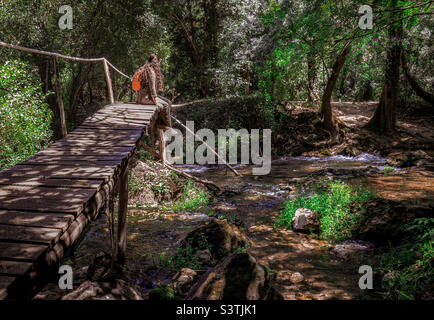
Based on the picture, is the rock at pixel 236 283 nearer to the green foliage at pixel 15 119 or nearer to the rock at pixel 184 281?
the rock at pixel 184 281

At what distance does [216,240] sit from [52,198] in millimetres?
3009

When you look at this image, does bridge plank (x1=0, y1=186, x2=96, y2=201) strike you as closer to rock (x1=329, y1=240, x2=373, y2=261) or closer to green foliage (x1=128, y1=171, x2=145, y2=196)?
rock (x1=329, y1=240, x2=373, y2=261)

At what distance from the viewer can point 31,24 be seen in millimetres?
11062

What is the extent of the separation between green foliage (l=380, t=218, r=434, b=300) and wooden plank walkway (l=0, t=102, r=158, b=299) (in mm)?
3433

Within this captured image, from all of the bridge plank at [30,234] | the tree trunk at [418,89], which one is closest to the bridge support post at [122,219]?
the bridge plank at [30,234]

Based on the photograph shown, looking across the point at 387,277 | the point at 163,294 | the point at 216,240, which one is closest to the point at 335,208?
the point at 387,277

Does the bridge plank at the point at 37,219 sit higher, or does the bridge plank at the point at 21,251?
the bridge plank at the point at 37,219

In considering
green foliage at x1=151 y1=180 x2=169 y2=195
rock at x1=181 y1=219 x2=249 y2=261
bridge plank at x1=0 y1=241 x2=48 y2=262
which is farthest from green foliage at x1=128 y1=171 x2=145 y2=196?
bridge plank at x1=0 y1=241 x2=48 y2=262

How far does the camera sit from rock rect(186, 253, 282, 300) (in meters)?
2.88

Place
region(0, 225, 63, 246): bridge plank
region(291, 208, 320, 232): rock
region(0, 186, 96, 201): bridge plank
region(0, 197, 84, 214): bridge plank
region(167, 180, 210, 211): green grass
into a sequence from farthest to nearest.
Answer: region(167, 180, 210, 211): green grass, region(291, 208, 320, 232): rock, region(0, 186, 96, 201): bridge plank, region(0, 197, 84, 214): bridge plank, region(0, 225, 63, 246): bridge plank

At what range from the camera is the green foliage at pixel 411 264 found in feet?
10.9
